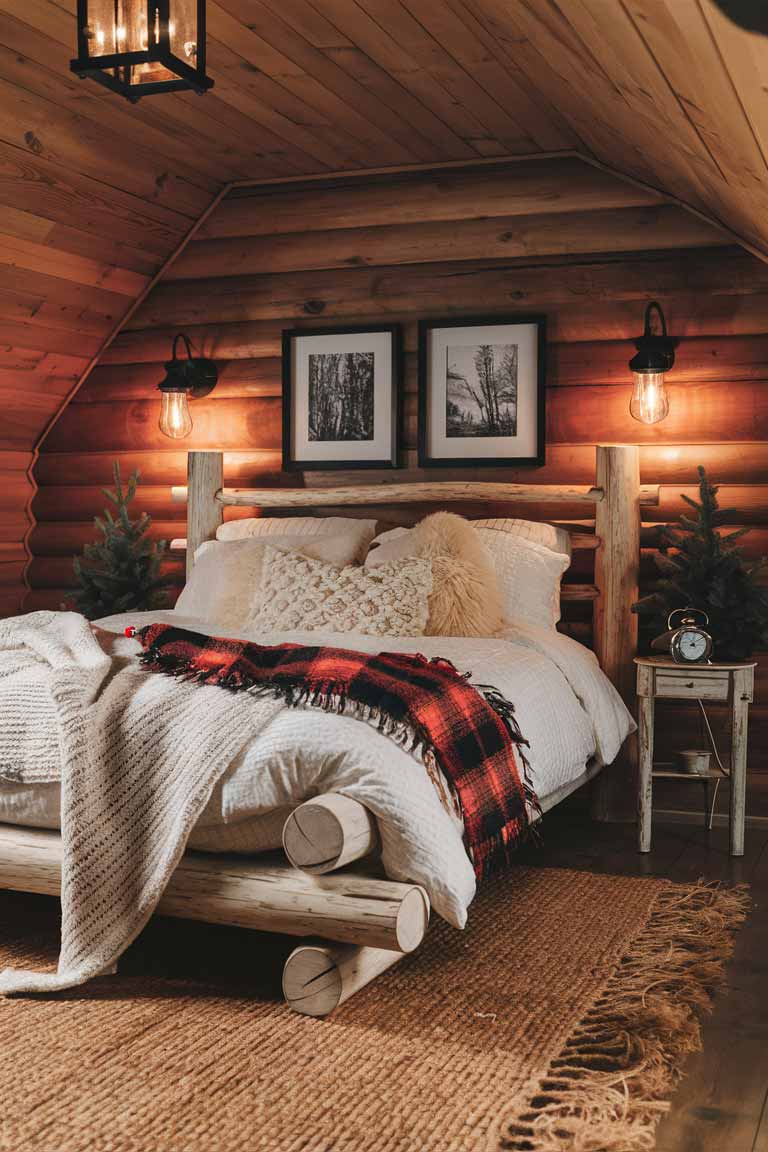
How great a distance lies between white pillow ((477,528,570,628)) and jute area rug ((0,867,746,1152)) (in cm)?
131

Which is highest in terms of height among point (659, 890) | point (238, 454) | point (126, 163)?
point (126, 163)

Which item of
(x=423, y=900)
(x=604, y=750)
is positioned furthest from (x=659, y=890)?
(x=423, y=900)

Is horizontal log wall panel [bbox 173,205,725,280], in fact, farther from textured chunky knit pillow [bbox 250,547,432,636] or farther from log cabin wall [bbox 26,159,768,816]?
textured chunky knit pillow [bbox 250,547,432,636]

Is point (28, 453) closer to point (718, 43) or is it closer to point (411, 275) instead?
point (411, 275)

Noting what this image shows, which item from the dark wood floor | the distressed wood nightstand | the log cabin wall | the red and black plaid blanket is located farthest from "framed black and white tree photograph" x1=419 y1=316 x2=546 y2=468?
the red and black plaid blanket

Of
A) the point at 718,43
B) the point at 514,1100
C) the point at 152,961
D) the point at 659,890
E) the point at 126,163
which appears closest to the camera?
the point at 718,43

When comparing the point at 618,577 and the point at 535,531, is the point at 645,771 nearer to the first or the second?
the point at 618,577

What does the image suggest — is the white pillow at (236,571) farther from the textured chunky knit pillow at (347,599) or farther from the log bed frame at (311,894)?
the log bed frame at (311,894)

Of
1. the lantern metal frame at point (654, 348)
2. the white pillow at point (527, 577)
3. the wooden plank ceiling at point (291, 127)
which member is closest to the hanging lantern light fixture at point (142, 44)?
the wooden plank ceiling at point (291, 127)

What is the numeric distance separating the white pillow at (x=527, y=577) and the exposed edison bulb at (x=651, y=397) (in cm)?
64

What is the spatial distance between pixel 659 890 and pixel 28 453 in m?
3.56

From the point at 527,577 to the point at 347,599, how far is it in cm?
76

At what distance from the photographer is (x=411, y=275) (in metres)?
4.98

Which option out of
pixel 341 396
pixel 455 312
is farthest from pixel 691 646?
pixel 341 396
